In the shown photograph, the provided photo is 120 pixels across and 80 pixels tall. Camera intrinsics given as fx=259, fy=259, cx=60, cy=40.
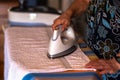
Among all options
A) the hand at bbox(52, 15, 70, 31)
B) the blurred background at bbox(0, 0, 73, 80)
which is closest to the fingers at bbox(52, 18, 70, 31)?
the hand at bbox(52, 15, 70, 31)

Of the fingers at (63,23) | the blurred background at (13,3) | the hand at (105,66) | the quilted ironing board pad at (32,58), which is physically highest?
the fingers at (63,23)

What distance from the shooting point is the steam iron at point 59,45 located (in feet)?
3.73

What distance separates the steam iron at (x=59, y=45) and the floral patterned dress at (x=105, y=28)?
144 mm

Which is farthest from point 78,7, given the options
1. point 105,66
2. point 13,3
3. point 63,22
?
point 13,3

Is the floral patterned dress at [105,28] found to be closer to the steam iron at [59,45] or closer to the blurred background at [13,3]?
the steam iron at [59,45]

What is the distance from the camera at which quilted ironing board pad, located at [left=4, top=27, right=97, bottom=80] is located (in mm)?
1037

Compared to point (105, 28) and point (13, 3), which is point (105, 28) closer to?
point (105, 28)

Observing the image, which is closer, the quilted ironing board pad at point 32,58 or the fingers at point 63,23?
the quilted ironing board pad at point 32,58

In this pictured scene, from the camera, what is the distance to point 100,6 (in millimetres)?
1341

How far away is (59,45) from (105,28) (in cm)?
27

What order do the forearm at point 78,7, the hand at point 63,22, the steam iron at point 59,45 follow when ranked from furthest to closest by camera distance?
1. the forearm at point 78,7
2. the hand at point 63,22
3. the steam iron at point 59,45

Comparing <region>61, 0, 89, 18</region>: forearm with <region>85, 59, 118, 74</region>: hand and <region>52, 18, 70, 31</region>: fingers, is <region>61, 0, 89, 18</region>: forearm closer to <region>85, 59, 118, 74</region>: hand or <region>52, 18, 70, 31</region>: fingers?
<region>52, 18, 70, 31</region>: fingers

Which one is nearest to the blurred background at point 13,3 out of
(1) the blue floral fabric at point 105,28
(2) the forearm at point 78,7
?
(2) the forearm at point 78,7

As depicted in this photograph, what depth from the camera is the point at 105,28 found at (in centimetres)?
128
